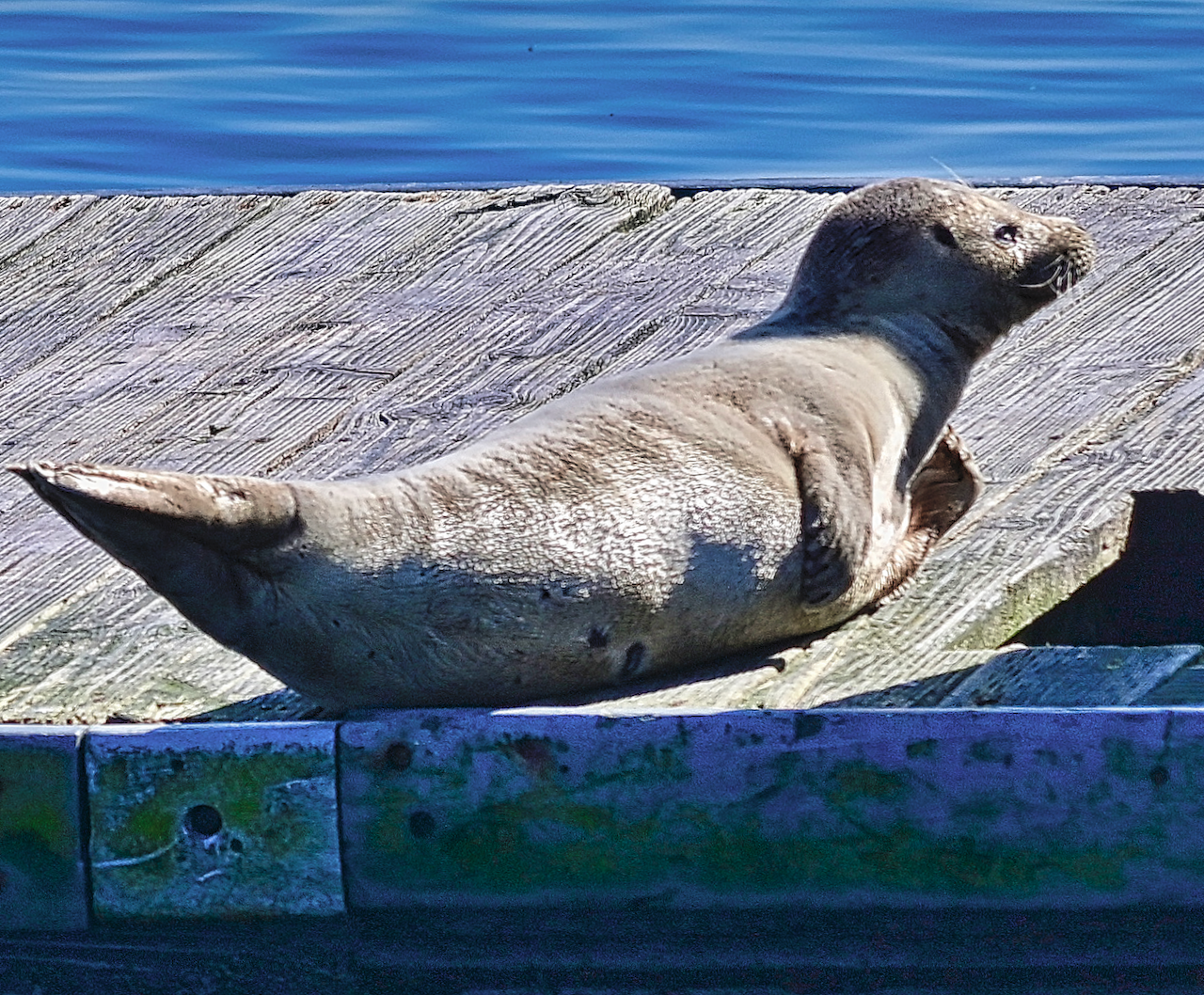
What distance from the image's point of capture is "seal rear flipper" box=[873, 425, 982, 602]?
4383 millimetres

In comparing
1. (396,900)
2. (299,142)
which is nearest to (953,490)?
(396,900)

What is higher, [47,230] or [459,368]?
[47,230]

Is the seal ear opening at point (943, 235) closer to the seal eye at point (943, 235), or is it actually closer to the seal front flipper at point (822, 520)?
the seal eye at point (943, 235)

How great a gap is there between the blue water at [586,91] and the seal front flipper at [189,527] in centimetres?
841

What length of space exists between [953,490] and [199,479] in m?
1.77

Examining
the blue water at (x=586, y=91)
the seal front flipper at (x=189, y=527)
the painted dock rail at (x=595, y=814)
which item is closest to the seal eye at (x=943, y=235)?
the painted dock rail at (x=595, y=814)

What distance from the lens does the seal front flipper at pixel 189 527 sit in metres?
3.02

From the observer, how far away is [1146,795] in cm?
340

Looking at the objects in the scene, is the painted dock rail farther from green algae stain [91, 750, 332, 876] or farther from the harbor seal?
the harbor seal

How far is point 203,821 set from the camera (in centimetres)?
349

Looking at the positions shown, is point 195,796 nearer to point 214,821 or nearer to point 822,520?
point 214,821

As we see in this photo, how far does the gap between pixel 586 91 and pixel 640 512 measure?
11.7m

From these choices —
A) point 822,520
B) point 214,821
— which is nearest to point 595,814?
point 214,821

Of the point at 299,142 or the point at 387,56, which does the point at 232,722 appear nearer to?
the point at 299,142
